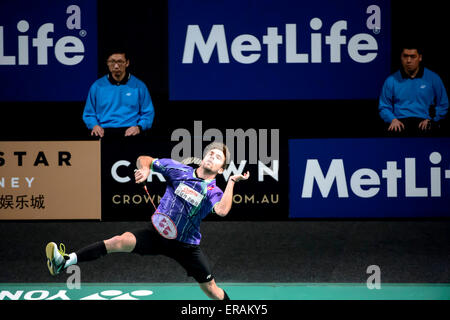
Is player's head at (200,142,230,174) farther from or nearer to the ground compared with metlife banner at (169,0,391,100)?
nearer to the ground

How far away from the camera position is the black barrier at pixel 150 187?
571cm

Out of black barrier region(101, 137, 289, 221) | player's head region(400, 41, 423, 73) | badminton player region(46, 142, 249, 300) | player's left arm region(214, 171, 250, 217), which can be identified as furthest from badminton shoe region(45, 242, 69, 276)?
player's head region(400, 41, 423, 73)

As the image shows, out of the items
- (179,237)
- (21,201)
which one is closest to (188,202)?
(179,237)

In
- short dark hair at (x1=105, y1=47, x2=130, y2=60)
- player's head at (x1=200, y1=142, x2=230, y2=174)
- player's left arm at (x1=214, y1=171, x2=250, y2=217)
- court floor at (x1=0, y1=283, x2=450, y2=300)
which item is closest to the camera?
player's left arm at (x1=214, y1=171, x2=250, y2=217)

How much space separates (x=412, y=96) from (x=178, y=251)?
→ 320cm

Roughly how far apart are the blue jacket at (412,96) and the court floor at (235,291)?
1917mm

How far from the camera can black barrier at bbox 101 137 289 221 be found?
5.71 meters

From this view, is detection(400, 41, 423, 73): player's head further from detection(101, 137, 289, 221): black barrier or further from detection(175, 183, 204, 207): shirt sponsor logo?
detection(175, 183, 204, 207): shirt sponsor logo

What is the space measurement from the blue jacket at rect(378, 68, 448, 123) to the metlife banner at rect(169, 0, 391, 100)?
0.13 meters

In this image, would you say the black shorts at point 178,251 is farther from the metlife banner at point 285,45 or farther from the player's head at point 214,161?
the metlife banner at point 285,45

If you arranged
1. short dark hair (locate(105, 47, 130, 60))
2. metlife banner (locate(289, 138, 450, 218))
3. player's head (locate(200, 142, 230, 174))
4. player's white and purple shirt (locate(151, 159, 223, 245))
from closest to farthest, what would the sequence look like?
player's white and purple shirt (locate(151, 159, 223, 245)), player's head (locate(200, 142, 230, 174)), metlife banner (locate(289, 138, 450, 218)), short dark hair (locate(105, 47, 130, 60))

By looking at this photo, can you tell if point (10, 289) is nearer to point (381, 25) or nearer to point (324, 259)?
point (324, 259)

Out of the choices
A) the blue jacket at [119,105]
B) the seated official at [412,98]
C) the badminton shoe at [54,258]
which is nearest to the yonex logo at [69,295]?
the badminton shoe at [54,258]

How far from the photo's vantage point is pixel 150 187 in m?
5.71
